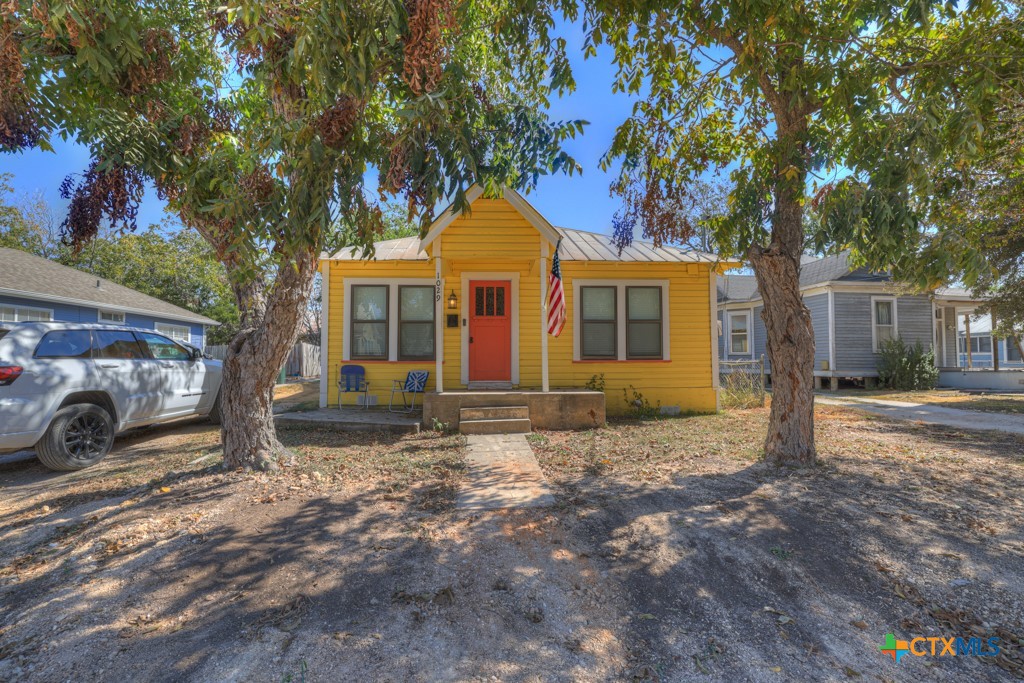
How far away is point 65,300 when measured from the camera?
546 inches

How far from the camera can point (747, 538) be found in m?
3.77

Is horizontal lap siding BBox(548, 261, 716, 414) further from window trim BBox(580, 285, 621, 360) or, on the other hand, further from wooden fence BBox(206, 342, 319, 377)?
wooden fence BBox(206, 342, 319, 377)

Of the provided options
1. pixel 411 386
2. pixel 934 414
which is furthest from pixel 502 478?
pixel 934 414

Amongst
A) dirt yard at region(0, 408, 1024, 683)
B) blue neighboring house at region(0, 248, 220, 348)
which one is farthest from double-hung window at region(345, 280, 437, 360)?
dirt yard at region(0, 408, 1024, 683)

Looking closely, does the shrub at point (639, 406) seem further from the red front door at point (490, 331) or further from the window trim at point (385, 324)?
the window trim at point (385, 324)

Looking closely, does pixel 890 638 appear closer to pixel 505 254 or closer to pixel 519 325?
pixel 505 254

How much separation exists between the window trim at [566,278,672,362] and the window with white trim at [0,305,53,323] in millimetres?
12988

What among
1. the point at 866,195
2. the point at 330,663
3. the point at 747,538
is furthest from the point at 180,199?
the point at 866,195

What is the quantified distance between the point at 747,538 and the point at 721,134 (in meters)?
5.70

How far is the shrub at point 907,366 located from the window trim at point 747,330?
407 centimetres

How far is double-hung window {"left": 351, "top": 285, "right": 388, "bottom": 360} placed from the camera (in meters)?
10.1

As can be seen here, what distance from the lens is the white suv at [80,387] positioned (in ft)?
16.9

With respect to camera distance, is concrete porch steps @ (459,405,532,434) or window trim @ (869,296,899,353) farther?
window trim @ (869,296,899,353)

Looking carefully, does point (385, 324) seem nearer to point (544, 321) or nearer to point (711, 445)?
point (544, 321)
